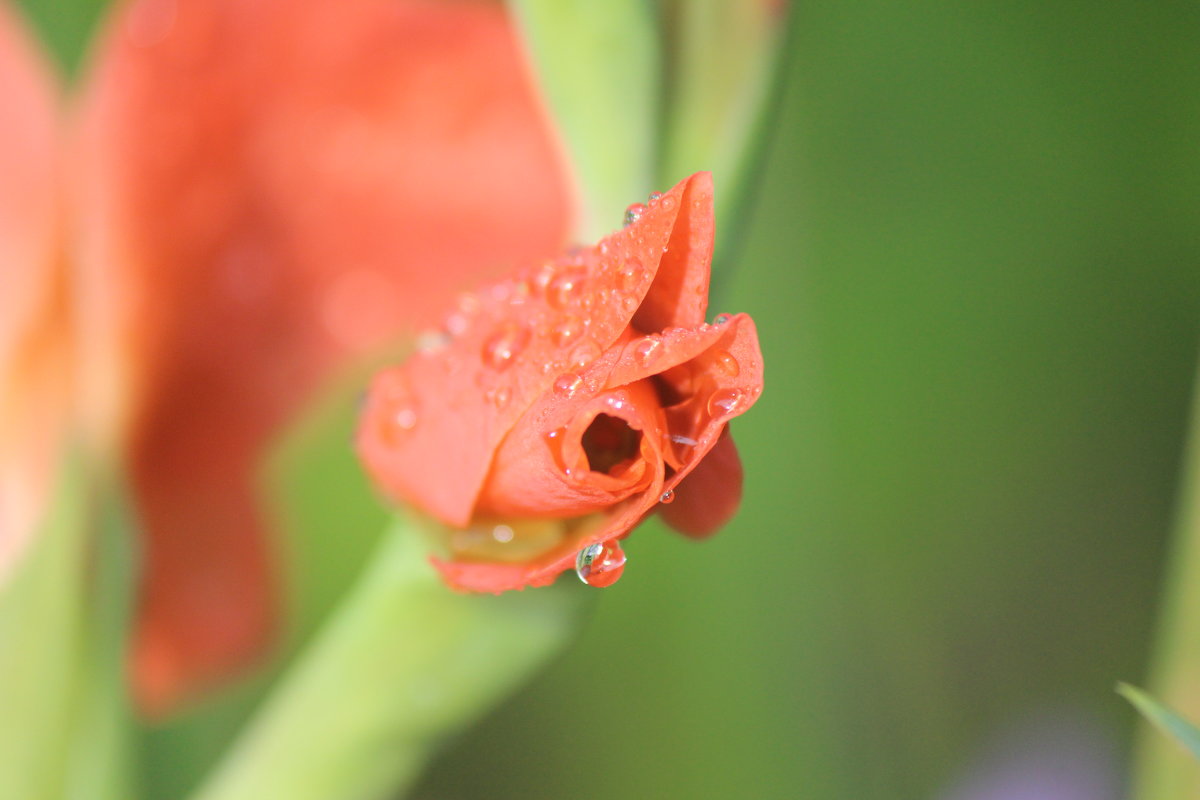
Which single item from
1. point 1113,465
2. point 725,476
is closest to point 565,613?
point 725,476

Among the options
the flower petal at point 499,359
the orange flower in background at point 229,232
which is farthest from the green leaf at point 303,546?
the flower petal at point 499,359

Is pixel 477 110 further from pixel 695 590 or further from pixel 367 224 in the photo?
pixel 695 590

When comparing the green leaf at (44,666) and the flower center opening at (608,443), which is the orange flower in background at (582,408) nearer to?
the flower center opening at (608,443)

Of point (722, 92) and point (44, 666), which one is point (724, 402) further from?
point (44, 666)

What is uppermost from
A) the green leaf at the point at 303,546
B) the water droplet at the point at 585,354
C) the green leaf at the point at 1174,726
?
the water droplet at the point at 585,354

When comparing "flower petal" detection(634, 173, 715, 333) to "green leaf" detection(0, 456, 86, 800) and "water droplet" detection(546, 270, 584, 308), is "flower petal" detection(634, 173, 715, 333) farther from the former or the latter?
"green leaf" detection(0, 456, 86, 800)

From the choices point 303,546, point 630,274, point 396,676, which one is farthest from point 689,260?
point 303,546

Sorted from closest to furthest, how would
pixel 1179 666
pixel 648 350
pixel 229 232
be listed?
1. pixel 648 350
2. pixel 1179 666
3. pixel 229 232

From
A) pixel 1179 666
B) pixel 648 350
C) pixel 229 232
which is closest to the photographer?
pixel 648 350
